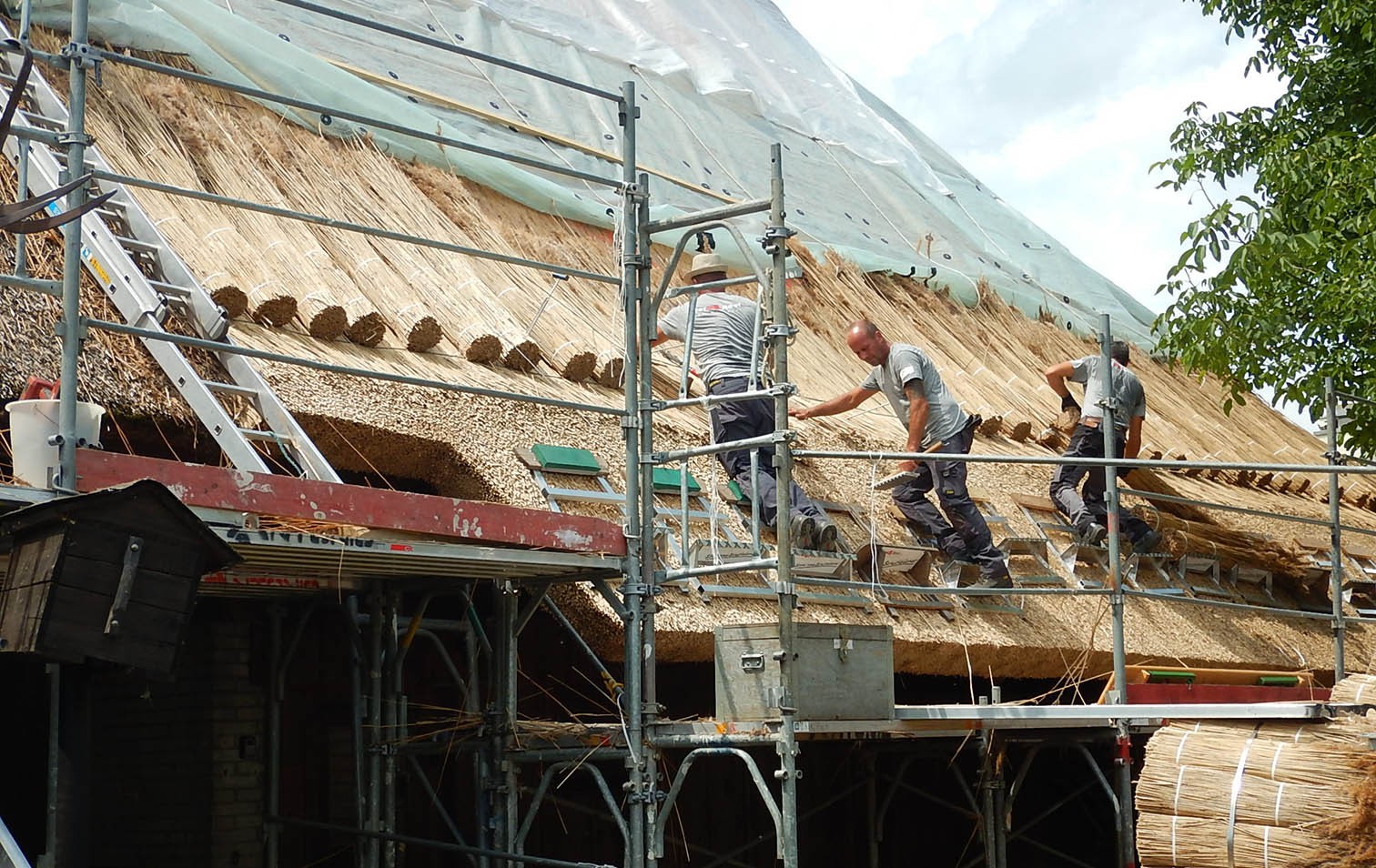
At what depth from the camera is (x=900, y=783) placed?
7750mm

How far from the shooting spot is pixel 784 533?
5.70 metres

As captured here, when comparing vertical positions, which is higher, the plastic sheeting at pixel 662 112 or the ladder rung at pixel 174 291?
the plastic sheeting at pixel 662 112

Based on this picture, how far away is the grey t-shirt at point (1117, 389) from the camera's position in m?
8.58

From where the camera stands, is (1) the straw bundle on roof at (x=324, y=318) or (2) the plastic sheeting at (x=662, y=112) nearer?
(1) the straw bundle on roof at (x=324, y=318)

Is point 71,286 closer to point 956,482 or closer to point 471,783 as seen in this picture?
point 471,783

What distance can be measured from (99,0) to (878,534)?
4.44 metres

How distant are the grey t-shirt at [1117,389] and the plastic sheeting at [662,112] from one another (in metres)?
2.61

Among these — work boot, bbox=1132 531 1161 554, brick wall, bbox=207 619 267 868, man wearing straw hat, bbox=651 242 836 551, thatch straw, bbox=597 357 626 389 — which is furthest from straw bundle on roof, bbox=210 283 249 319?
work boot, bbox=1132 531 1161 554

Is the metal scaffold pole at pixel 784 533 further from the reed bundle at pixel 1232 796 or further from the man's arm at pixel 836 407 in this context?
the man's arm at pixel 836 407

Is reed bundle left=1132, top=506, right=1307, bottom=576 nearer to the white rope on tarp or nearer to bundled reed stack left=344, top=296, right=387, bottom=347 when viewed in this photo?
the white rope on tarp

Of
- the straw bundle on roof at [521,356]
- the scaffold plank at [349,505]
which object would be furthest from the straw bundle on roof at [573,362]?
the scaffold plank at [349,505]

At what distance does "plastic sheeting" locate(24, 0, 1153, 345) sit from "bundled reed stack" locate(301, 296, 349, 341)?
2032 mm

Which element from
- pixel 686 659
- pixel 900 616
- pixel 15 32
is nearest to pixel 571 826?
pixel 686 659

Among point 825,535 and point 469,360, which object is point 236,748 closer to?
point 469,360
